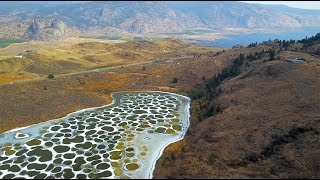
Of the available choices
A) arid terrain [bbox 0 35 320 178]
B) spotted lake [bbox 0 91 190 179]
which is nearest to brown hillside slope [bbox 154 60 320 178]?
arid terrain [bbox 0 35 320 178]

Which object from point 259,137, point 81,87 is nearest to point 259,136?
point 259,137

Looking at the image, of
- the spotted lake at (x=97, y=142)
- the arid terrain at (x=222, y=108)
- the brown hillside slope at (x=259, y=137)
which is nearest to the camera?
the brown hillside slope at (x=259, y=137)

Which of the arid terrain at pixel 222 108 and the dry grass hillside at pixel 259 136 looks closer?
the dry grass hillside at pixel 259 136

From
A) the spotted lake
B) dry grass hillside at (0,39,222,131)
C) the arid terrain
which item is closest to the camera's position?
the arid terrain

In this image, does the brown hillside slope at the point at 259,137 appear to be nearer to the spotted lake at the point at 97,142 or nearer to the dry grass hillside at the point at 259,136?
the dry grass hillside at the point at 259,136

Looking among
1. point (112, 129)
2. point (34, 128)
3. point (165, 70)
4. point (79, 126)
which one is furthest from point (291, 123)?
point (165, 70)

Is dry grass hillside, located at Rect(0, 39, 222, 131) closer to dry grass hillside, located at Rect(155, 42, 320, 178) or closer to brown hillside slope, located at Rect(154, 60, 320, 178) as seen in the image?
dry grass hillside, located at Rect(155, 42, 320, 178)

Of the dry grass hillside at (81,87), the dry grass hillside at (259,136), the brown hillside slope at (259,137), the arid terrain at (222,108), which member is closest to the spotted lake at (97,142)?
the arid terrain at (222,108)

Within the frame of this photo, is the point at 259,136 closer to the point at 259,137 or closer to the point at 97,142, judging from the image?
the point at 259,137
